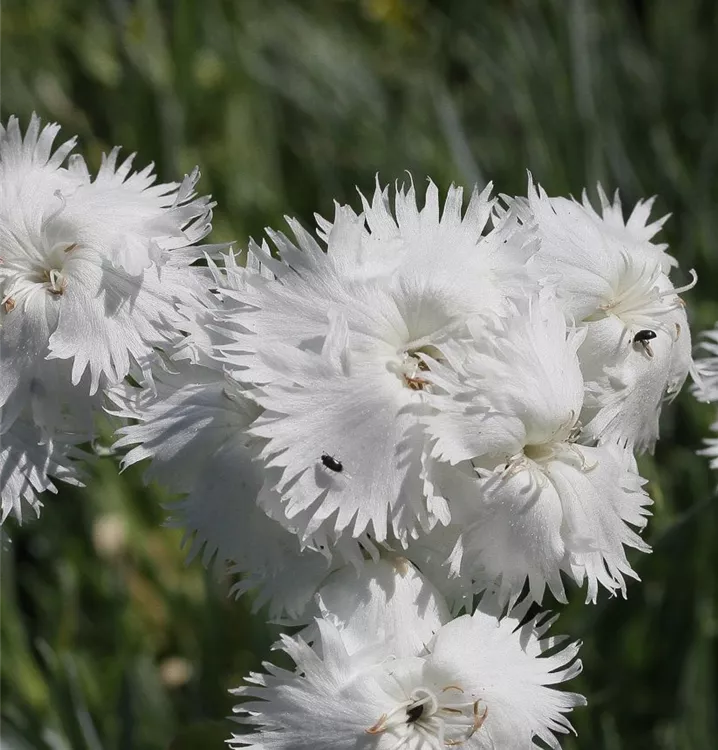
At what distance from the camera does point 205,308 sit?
81cm

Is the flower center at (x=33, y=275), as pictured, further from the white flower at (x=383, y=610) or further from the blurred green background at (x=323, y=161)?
the blurred green background at (x=323, y=161)

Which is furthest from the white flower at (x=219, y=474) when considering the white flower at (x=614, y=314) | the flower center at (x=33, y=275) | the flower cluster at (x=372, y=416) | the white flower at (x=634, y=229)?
the white flower at (x=634, y=229)

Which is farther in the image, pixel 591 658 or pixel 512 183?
pixel 512 183

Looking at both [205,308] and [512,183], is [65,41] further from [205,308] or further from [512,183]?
[205,308]

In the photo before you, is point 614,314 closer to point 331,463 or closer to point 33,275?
point 331,463

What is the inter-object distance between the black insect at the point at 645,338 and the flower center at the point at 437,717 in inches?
12.7

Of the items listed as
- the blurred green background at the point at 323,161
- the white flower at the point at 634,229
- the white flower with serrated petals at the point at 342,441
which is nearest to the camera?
the white flower with serrated petals at the point at 342,441

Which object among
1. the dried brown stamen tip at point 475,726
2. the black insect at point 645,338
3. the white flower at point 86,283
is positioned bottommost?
the dried brown stamen tip at point 475,726

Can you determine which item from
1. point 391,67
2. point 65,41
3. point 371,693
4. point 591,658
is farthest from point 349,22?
point 371,693

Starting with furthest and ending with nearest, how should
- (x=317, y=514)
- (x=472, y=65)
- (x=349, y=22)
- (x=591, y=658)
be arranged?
(x=349, y=22) → (x=472, y=65) → (x=591, y=658) → (x=317, y=514)

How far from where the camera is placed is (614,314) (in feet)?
2.75

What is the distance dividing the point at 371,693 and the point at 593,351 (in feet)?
1.09

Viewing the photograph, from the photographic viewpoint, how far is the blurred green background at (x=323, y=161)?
1321mm

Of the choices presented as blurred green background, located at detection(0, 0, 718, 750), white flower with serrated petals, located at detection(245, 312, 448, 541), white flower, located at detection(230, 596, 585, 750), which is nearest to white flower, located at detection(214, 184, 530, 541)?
white flower with serrated petals, located at detection(245, 312, 448, 541)
